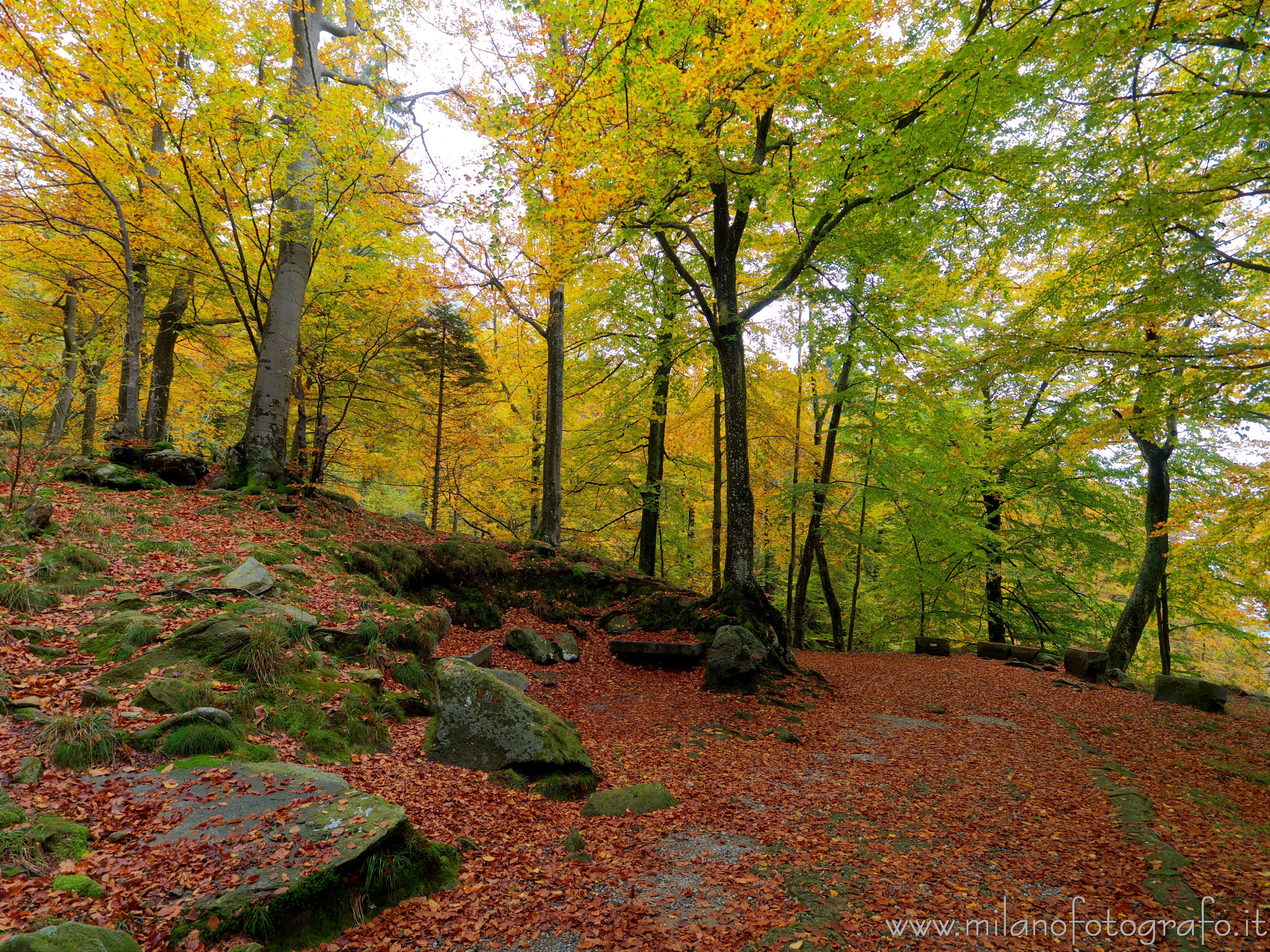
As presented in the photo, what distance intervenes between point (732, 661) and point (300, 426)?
960 cm

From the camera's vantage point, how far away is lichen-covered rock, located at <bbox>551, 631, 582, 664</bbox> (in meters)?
8.95

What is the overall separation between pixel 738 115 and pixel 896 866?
1022cm

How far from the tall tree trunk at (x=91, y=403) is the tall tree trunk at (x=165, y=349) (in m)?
0.89

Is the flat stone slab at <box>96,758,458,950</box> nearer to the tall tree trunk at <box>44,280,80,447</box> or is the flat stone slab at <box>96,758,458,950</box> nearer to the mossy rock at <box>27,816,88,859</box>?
the mossy rock at <box>27,816,88,859</box>

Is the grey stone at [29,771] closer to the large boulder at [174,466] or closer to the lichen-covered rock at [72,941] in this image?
the lichen-covered rock at [72,941]

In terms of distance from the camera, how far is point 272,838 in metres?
3.00

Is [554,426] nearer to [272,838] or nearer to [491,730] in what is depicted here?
[491,730]

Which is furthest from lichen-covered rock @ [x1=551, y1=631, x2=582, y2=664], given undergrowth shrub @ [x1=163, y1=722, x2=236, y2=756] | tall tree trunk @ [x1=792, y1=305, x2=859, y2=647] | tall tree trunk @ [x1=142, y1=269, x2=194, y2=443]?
tall tree trunk @ [x1=142, y1=269, x2=194, y2=443]

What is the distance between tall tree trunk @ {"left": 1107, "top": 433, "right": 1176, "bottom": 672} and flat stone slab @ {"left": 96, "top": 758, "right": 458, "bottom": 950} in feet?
44.1

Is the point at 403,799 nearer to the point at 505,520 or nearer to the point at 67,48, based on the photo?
the point at 67,48

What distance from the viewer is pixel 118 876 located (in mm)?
2600

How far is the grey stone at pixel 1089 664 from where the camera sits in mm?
10633

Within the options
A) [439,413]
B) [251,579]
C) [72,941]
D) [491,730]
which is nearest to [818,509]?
[439,413]

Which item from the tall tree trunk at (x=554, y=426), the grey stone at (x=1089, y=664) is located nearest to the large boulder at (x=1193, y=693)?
the grey stone at (x=1089, y=664)
